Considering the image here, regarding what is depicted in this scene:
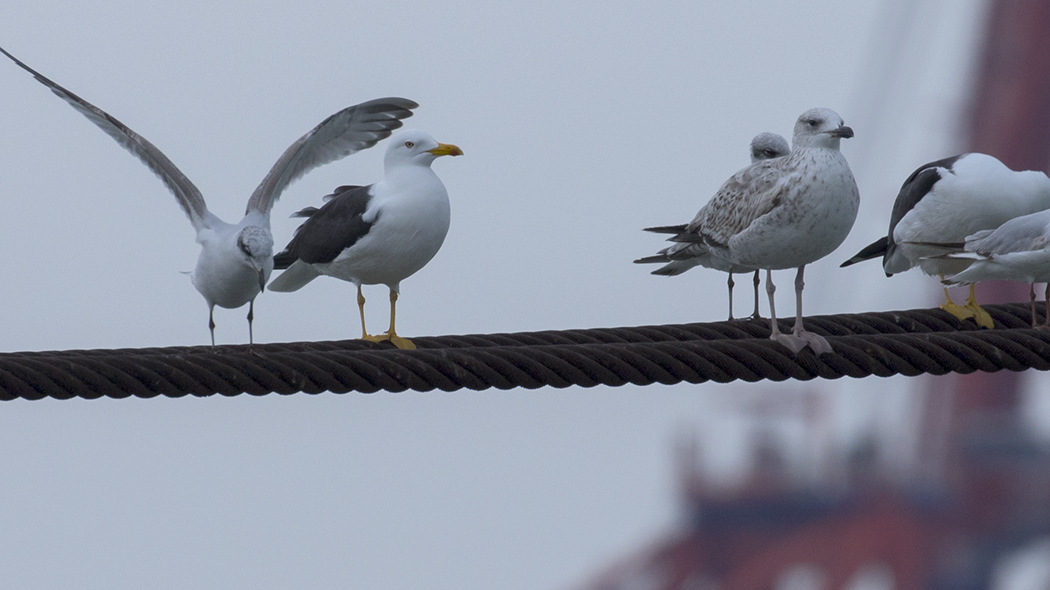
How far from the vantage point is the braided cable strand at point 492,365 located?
3494mm

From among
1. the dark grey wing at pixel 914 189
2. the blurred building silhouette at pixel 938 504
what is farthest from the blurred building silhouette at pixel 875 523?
the dark grey wing at pixel 914 189

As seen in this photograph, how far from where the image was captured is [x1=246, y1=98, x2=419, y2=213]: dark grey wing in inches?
223

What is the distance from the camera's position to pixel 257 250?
515 cm

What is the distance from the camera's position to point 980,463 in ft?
125

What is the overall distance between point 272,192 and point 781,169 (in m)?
2.19

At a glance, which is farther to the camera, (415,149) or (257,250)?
(415,149)

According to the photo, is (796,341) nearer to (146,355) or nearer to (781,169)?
(781,169)

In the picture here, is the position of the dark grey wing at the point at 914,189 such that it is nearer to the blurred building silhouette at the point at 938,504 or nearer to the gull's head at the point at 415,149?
the gull's head at the point at 415,149

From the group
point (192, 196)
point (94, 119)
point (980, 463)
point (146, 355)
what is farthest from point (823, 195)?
point (980, 463)

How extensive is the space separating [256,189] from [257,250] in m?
0.60

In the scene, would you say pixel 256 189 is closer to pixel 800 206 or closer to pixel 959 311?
Answer: pixel 800 206

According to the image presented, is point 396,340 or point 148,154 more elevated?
point 148,154

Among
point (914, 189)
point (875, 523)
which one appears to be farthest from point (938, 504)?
point (914, 189)

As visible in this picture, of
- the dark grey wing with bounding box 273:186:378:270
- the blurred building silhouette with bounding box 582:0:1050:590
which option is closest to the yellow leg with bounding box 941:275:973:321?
the dark grey wing with bounding box 273:186:378:270
